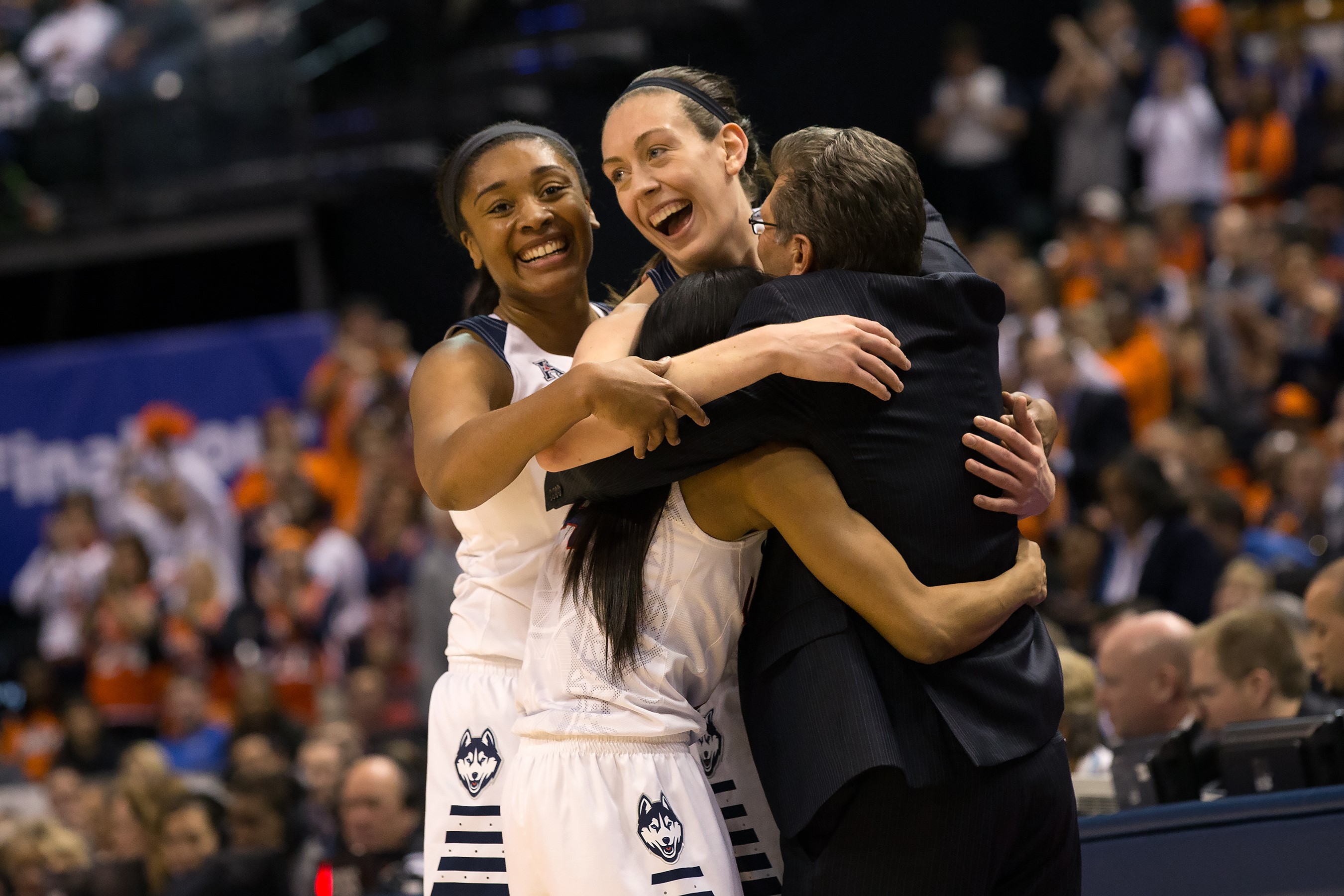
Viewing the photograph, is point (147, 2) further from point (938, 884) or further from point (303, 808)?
point (938, 884)

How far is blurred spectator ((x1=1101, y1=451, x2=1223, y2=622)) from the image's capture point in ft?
20.5

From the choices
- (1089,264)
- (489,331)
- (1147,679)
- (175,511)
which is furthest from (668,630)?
(175,511)

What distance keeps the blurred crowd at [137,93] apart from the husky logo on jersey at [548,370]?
919 centimetres

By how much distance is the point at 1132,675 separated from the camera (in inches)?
184

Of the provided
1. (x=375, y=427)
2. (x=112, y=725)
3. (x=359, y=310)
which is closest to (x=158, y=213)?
(x=359, y=310)

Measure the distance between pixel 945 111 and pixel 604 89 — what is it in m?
2.35

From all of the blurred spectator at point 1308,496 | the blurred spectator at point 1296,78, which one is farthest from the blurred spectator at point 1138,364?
the blurred spectator at point 1296,78

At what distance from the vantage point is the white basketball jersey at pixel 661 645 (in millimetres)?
2340

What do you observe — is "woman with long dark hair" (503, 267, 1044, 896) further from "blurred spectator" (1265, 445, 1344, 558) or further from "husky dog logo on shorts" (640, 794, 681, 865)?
"blurred spectator" (1265, 445, 1344, 558)

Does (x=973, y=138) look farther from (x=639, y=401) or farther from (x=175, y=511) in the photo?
(x=639, y=401)

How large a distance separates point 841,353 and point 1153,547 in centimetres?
460

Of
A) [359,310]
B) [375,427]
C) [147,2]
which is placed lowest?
[375,427]

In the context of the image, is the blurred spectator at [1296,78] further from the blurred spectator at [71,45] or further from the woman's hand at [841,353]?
the woman's hand at [841,353]

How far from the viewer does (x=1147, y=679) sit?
15.3 feet
